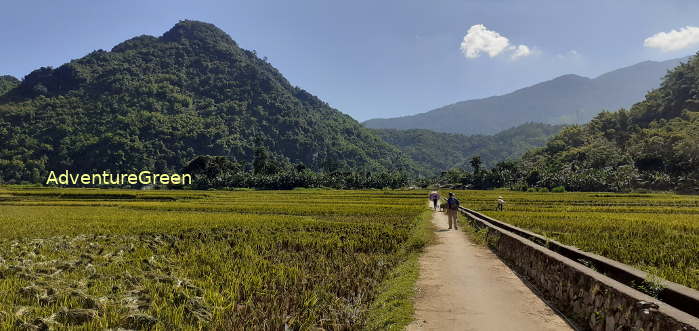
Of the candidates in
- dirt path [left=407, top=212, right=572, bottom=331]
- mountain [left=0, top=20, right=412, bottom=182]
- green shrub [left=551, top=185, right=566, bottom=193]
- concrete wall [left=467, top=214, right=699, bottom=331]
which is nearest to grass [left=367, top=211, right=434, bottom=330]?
dirt path [left=407, top=212, right=572, bottom=331]

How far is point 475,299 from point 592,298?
2.03 metres

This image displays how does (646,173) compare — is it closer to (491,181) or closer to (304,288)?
(491,181)

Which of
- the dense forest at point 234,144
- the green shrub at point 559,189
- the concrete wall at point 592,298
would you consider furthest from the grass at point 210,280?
the dense forest at point 234,144

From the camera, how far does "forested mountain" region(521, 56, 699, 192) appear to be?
74.9 metres

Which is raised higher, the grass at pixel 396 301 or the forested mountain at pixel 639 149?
the forested mountain at pixel 639 149

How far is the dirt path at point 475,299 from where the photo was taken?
233 inches

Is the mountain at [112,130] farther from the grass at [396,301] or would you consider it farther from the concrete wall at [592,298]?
the concrete wall at [592,298]

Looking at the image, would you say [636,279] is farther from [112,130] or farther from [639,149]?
[112,130]

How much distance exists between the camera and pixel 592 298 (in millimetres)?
5922

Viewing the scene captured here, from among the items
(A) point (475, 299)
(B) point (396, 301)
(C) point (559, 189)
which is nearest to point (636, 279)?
(A) point (475, 299)

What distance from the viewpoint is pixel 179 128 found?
163250mm

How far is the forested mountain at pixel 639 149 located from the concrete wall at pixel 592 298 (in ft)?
277

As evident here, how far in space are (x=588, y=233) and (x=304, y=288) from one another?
1386 cm

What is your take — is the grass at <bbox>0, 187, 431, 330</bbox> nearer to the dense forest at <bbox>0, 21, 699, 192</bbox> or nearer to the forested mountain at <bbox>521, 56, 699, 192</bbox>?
the forested mountain at <bbox>521, 56, 699, 192</bbox>
